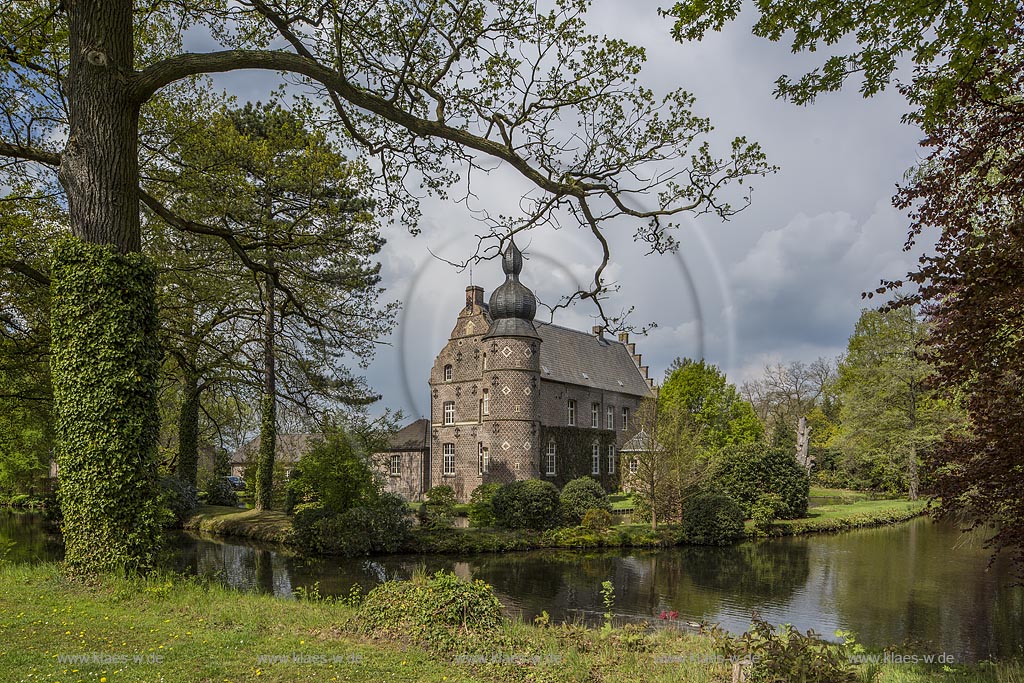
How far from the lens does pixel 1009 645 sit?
9906mm

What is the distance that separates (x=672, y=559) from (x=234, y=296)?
1490 cm

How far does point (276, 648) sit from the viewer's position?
5.87 m

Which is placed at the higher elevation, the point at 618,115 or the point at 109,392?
the point at 618,115

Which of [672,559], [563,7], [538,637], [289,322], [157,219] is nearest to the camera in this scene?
[538,637]

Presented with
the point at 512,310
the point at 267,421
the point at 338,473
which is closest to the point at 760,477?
the point at 512,310

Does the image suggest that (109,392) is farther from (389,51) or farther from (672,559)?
(672,559)

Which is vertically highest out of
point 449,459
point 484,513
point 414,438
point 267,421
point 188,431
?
point 267,421

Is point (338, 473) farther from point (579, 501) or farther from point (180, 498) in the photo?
point (579, 501)

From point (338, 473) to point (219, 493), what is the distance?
43.1ft

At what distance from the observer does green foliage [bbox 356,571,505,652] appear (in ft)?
21.0

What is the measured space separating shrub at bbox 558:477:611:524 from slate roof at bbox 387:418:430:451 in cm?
1302

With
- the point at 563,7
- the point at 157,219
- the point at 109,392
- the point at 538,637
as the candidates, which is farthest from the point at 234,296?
the point at 538,637

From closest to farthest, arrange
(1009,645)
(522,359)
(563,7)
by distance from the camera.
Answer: (563,7), (1009,645), (522,359)

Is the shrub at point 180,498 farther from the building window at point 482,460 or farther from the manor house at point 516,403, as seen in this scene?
the building window at point 482,460
